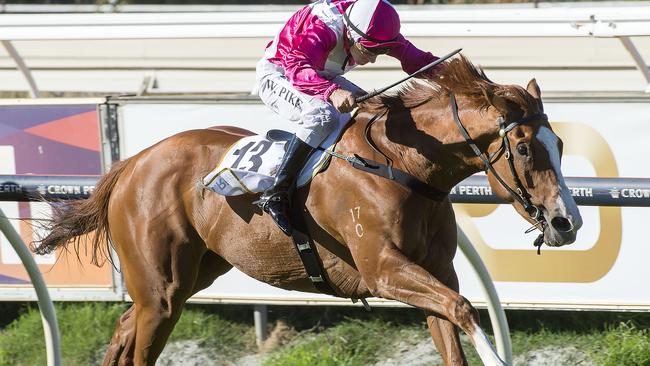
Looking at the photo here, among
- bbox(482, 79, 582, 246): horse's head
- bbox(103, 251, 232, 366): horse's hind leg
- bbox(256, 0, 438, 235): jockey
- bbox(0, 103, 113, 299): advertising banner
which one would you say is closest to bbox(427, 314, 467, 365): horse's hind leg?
bbox(482, 79, 582, 246): horse's head

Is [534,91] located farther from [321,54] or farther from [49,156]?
[49,156]

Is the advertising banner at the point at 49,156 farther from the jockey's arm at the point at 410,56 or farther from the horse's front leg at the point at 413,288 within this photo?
the horse's front leg at the point at 413,288

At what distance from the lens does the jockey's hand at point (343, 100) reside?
162 inches

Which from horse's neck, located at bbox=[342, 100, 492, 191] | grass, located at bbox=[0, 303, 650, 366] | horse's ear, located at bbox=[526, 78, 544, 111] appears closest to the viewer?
horse's ear, located at bbox=[526, 78, 544, 111]

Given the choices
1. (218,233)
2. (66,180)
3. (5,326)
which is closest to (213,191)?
(218,233)

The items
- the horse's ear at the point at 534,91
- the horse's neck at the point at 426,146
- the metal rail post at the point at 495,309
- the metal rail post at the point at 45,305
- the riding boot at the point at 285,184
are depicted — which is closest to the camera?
the horse's ear at the point at 534,91

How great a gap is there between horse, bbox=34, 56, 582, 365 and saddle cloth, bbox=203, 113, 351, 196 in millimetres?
58

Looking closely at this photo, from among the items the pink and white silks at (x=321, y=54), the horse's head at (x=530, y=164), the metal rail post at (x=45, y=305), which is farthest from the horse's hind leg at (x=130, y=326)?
the horse's head at (x=530, y=164)

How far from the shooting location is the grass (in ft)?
18.0

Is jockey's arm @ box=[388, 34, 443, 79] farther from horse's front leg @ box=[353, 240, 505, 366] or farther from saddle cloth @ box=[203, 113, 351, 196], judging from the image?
horse's front leg @ box=[353, 240, 505, 366]

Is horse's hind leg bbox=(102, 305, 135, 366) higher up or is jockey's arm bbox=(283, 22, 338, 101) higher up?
jockey's arm bbox=(283, 22, 338, 101)

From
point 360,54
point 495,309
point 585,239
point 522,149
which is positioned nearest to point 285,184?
point 360,54

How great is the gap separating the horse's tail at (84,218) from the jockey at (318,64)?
1.01 meters

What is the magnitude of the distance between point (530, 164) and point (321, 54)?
984mm
